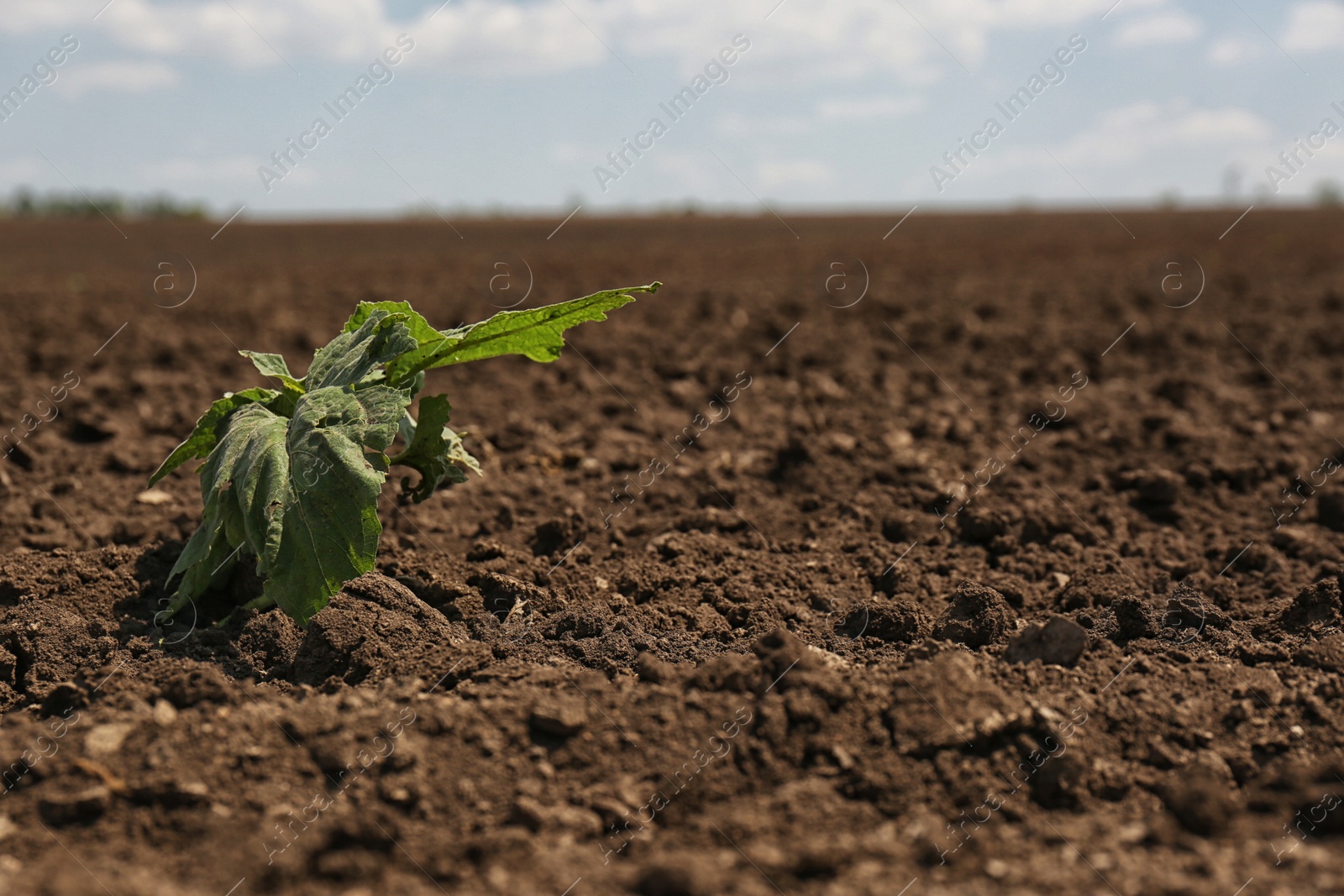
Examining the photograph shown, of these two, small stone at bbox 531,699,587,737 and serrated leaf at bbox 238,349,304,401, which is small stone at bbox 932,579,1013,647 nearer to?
small stone at bbox 531,699,587,737

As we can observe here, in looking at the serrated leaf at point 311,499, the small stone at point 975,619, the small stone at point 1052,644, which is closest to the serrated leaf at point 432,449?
the serrated leaf at point 311,499

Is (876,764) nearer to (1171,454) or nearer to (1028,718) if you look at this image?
(1028,718)

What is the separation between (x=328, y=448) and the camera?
8.97ft

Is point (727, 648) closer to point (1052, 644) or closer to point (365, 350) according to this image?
point (1052, 644)

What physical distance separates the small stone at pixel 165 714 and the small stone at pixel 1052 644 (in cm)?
223

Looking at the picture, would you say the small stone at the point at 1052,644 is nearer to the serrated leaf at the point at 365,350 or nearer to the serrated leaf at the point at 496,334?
the serrated leaf at the point at 496,334

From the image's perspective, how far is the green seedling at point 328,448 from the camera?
2.72 m

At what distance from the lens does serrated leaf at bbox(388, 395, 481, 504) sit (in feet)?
10.2

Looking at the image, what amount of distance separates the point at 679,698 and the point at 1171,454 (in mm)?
3503

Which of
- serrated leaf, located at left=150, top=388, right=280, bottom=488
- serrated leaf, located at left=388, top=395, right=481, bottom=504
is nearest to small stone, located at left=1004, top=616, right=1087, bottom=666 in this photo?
serrated leaf, located at left=388, top=395, right=481, bottom=504

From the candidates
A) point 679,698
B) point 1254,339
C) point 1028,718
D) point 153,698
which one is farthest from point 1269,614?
point 1254,339

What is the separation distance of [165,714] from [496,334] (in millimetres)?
1314

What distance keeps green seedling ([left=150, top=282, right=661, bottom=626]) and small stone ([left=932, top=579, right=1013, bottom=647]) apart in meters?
1.42

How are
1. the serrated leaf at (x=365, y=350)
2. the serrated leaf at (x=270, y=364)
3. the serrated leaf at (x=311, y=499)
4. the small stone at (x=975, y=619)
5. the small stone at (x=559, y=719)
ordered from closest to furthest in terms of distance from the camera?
the small stone at (x=559, y=719)
the serrated leaf at (x=311, y=499)
the serrated leaf at (x=365, y=350)
the serrated leaf at (x=270, y=364)
the small stone at (x=975, y=619)
